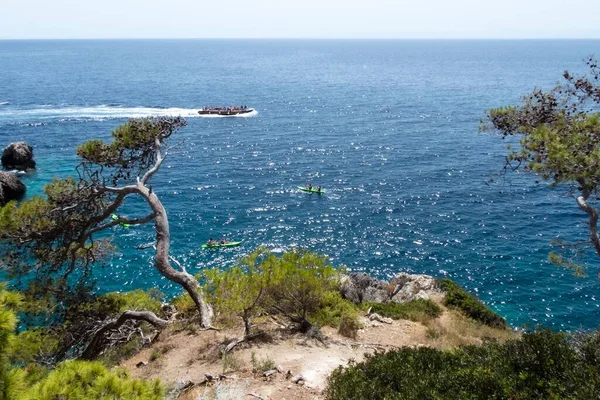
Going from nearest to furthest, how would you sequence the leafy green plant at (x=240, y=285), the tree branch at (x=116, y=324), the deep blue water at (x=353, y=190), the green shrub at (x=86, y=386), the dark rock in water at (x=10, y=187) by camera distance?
the green shrub at (x=86, y=386)
the leafy green plant at (x=240, y=285)
the tree branch at (x=116, y=324)
the deep blue water at (x=353, y=190)
the dark rock in water at (x=10, y=187)

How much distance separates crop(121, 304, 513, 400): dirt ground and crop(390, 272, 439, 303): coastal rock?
7697 millimetres

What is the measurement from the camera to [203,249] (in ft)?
138

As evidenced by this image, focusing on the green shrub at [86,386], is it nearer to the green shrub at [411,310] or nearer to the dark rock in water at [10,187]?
the green shrub at [411,310]

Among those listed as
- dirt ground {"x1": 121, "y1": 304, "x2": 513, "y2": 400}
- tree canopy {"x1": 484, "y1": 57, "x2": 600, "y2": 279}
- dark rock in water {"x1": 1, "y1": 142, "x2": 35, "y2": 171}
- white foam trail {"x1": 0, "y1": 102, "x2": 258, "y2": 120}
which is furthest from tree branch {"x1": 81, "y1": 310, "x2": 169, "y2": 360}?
white foam trail {"x1": 0, "y1": 102, "x2": 258, "y2": 120}

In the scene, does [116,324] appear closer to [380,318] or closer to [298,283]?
[298,283]

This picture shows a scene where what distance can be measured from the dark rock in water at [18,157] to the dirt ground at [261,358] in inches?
2103

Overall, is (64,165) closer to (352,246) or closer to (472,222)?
(352,246)

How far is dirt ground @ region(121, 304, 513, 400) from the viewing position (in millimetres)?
14359

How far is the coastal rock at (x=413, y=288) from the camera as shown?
3056cm

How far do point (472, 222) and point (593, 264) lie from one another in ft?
36.9

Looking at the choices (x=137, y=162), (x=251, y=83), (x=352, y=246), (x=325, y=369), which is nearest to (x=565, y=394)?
(x=325, y=369)

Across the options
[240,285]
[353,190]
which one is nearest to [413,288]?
[240,285]

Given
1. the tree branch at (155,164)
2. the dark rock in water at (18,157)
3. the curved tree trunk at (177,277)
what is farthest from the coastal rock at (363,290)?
the dark rock in water at (18,157)

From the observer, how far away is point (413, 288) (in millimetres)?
31469
